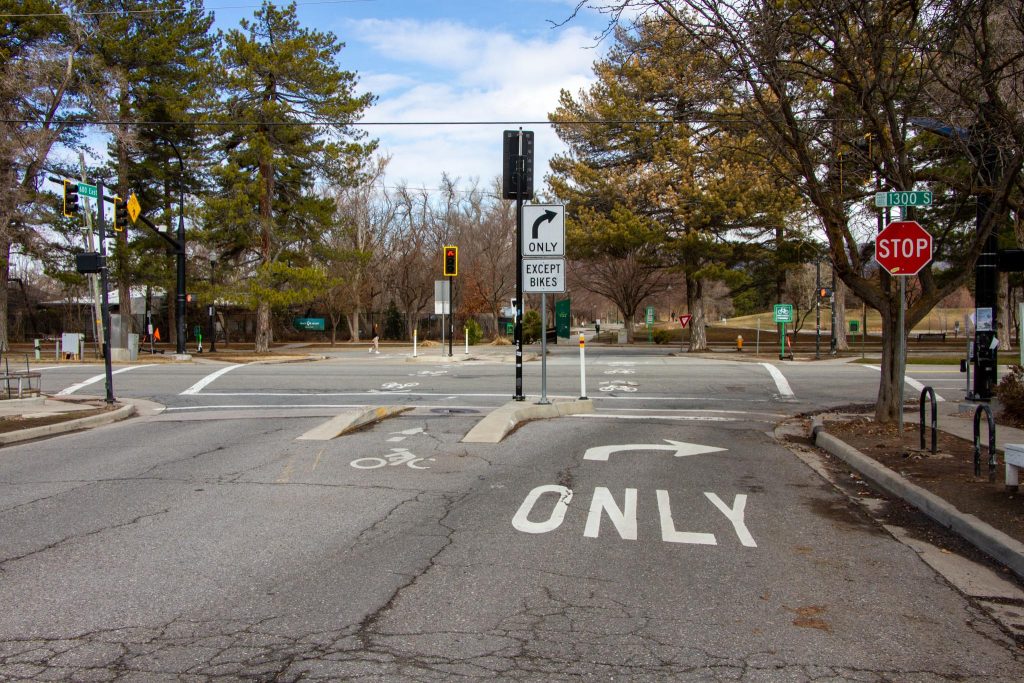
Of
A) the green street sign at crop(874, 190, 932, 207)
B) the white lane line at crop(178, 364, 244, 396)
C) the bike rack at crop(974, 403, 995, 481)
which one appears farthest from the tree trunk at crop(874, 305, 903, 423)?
the white lane line at crop(178, 364, 244, 396)

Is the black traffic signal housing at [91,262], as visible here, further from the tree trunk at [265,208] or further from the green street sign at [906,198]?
the tree trunk at [265,208]

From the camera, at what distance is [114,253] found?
1459 inches

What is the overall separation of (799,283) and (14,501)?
6854 cm

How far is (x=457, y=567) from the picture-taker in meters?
5.67

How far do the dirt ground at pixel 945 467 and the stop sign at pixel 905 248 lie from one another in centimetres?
243

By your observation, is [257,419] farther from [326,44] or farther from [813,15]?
[326,44]

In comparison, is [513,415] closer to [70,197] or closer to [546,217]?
[546,217]

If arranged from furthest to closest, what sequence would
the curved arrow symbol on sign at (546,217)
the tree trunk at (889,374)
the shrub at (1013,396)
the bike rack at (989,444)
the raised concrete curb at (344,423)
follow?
the curved arrow symbol on sign at (546,217) < the shrub at (1013,396) < the tree trunk at (889,374) < the raised concrete curb at (344,423) < the bike rack at (989,444)

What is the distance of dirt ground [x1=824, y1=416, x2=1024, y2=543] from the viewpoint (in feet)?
23.2

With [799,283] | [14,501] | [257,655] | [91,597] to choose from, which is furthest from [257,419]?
[799,283]

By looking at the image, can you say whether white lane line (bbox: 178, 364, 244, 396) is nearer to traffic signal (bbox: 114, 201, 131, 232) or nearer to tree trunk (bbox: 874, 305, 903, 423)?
traffic signal (bbox: 114, 201, 131, 232)

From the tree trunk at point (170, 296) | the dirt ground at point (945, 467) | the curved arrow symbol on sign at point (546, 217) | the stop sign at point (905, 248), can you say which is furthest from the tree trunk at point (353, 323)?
the stop sign at point (905, 248)

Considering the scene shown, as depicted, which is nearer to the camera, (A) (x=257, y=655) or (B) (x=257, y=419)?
(A) (x=257, y=655)

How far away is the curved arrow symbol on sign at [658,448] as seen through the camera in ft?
Answer: 34.2
